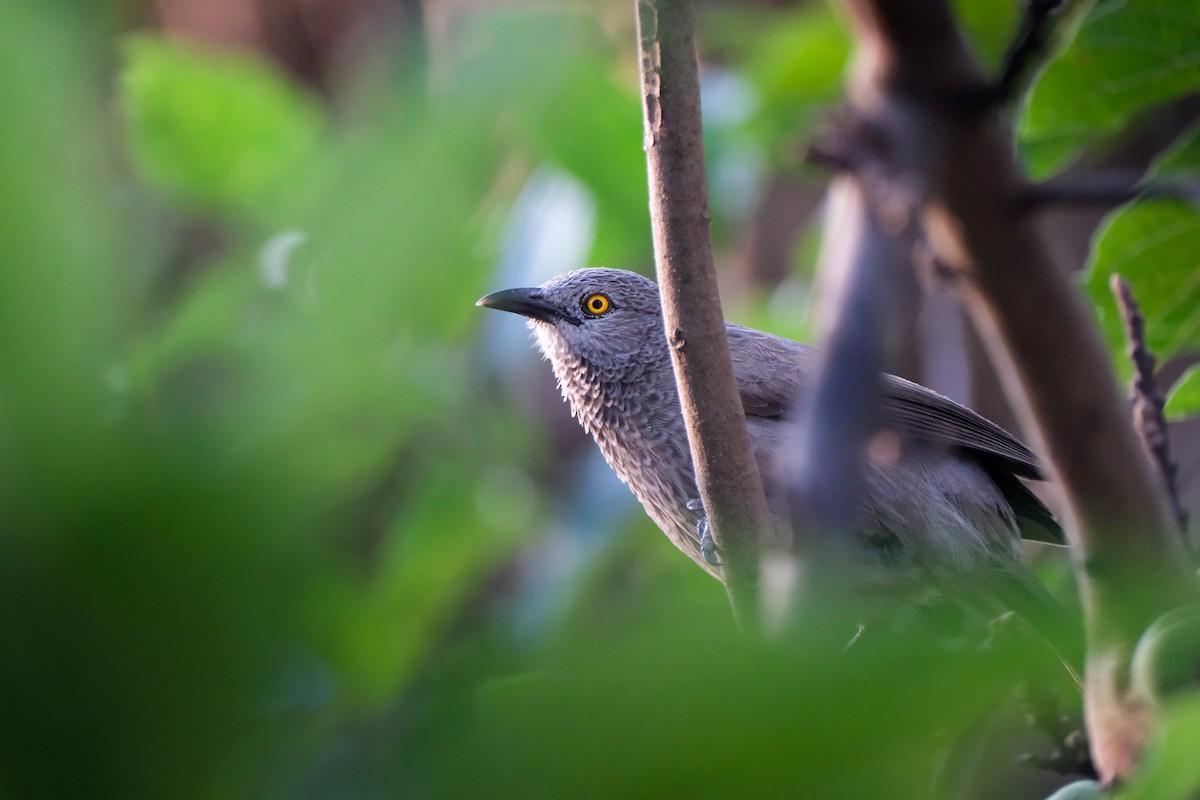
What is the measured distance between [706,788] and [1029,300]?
2.62 metres

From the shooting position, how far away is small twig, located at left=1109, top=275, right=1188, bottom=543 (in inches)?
109

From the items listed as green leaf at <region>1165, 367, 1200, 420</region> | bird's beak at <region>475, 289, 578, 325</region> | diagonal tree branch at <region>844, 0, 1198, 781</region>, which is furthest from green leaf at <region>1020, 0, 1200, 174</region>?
bird's beak at <region>475, 289, 578, 325</region>

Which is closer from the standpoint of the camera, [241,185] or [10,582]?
[10,582]

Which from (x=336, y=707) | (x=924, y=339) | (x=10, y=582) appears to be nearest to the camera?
(x=10, y=582)

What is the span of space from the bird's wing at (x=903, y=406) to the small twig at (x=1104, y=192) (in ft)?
2.01

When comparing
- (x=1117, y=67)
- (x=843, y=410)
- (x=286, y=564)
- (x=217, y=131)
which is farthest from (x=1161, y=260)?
(x=286, y=564)

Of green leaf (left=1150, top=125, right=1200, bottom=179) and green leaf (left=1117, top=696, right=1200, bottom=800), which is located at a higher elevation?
green leaf (left=1150, top=125, right=1200, bottom=179)

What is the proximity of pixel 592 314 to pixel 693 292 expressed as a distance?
195 cm

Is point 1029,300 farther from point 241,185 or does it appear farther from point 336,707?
point 241,185

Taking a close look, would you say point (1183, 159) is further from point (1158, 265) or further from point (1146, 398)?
point (1146, 398)

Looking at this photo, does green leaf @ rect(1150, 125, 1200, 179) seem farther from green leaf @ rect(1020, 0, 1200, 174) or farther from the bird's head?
the bird's head

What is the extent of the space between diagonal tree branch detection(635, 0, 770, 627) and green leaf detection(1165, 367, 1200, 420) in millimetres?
1183

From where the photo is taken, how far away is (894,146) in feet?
8.68

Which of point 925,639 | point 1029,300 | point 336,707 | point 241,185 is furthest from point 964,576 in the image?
point 925,639
